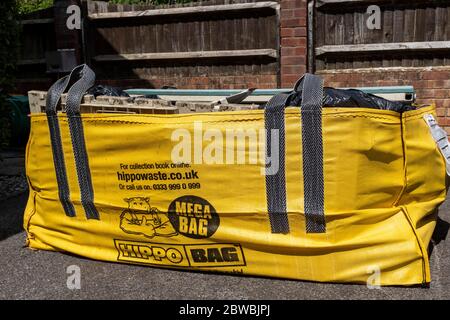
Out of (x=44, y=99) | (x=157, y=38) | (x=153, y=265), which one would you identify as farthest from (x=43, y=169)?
(x=157, y=38)

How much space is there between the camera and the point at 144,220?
3303 mm

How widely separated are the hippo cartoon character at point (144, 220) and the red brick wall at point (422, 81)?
4.13 metres

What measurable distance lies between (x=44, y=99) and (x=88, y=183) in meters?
0.90

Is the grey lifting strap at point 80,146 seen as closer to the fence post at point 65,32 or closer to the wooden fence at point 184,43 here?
the wooden fence at point 184,43

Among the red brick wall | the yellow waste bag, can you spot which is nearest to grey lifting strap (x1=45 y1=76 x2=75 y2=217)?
the yellow waste bag

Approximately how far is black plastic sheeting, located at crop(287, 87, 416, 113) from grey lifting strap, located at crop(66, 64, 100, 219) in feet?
5.15

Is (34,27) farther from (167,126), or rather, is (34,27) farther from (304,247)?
(304,247)

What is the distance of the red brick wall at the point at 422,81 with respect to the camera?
6.07 metres

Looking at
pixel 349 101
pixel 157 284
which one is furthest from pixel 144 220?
pixel 349 101

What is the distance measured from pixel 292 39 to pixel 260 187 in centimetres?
403

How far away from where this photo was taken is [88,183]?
136 inches

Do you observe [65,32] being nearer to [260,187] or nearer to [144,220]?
[144,220]

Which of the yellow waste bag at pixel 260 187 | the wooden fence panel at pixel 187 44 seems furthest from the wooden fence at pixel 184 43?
the yellow waste bag at pixel 260 187
